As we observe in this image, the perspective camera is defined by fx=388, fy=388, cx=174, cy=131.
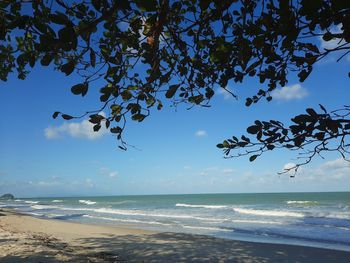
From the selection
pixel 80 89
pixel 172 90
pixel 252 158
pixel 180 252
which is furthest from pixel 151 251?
pixel 80 89

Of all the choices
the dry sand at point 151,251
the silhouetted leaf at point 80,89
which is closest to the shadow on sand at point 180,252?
the dry sand at point 151,251

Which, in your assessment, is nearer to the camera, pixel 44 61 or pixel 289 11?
pixel 44 61

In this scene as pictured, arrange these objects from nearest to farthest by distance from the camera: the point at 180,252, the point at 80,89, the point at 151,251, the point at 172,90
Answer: the point at 80,89 → the point at 172,90 → the point at 180,252 → the point at 151,251

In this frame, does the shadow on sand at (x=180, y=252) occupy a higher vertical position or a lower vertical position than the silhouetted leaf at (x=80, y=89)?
lower

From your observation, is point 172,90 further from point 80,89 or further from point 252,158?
point 252,158

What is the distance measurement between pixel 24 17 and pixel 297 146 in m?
2.20

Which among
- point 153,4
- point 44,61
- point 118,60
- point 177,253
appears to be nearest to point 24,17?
point 44,61

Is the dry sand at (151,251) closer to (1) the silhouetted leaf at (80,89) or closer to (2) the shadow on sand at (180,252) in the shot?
(2) the shadow on sand at (180,252)

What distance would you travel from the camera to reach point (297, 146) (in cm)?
312

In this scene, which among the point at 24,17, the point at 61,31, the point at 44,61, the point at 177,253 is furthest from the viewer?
the point at 177,253

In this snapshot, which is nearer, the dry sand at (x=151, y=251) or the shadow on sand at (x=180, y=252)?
the dry sand at (x=151, y=251)

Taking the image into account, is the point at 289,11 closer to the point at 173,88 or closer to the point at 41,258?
the point at 173,88

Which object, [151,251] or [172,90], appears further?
[151,251]

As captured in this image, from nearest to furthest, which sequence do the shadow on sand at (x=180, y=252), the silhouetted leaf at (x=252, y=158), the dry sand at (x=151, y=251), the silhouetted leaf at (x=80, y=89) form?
the silhouetted leaf at (x=80, y=89)
the silhouetted leaf at (x=252, y=158)
the dry sand at (x=151, y=251)
the shadow on sand at (x=180, y=252)
